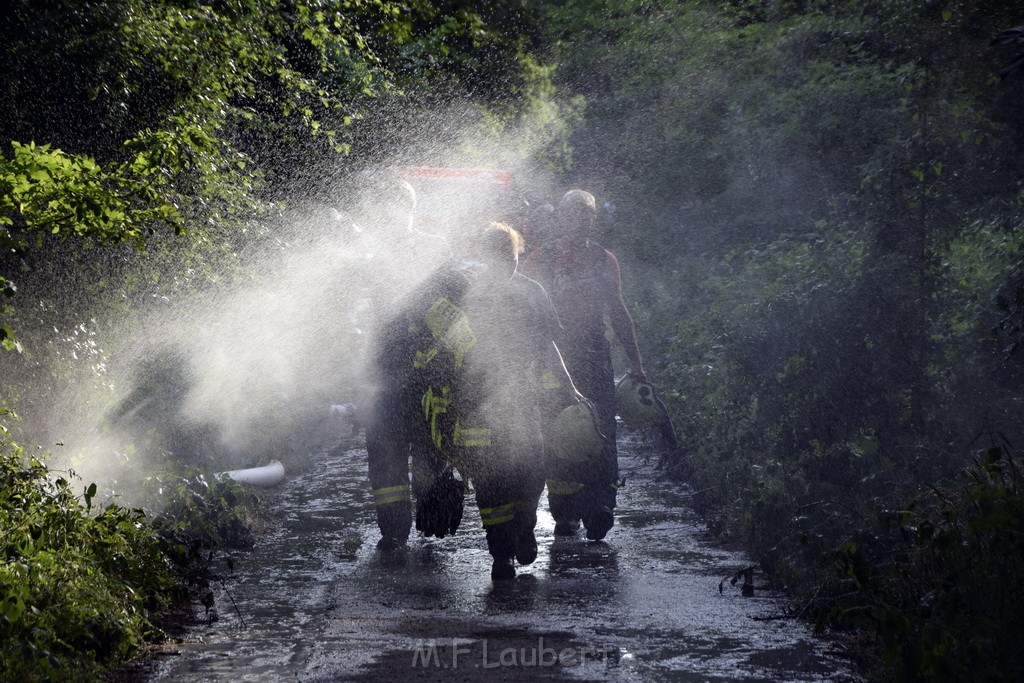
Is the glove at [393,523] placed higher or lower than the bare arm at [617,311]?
lower

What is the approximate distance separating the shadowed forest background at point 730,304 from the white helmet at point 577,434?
104cm

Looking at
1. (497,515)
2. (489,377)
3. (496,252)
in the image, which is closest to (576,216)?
(496,252)

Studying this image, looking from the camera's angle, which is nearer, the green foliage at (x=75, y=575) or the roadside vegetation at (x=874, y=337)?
the green foliage at (x=75, y=575)

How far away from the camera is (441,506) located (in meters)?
8.59

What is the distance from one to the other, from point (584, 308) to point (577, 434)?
3.99 ft

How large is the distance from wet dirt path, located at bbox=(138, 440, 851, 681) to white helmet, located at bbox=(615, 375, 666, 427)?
79cm

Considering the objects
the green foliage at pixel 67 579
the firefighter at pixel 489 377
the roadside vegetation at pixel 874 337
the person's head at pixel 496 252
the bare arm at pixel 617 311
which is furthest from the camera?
the bare arm at pixel 617 311

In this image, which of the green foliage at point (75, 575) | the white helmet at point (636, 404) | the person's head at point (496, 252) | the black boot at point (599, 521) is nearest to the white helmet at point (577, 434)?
the black boot at point (599, 521)

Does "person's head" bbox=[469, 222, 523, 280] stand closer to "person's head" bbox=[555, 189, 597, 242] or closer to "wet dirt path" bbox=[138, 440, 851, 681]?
"person's head" bbox=[555, 189, 597, 242]

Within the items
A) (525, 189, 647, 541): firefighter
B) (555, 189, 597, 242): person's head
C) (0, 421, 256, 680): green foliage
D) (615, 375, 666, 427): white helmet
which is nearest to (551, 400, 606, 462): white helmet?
(525, 189, 647, 541): firefighter

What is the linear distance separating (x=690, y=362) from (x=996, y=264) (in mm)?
3938

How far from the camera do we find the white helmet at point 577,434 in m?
8.65

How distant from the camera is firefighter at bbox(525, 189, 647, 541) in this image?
944cm

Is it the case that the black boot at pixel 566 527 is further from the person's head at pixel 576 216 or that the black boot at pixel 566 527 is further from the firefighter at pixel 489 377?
the person's head at pixel 576 216
